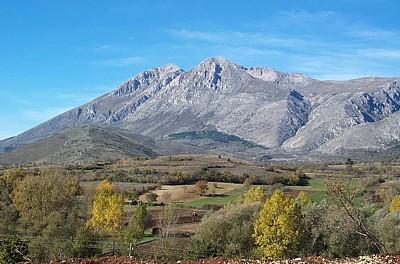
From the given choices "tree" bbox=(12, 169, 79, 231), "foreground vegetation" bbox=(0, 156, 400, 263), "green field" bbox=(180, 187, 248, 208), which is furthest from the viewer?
"green field" bbox=(180, 187, 248, 208)

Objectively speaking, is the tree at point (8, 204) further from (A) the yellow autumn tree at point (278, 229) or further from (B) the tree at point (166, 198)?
(B) the tree at point (166, 198)

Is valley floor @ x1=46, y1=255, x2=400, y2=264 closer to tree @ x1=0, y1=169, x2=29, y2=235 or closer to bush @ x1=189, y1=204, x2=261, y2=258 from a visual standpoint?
bush @ x1=189, y1=204, x2=261, y2=258

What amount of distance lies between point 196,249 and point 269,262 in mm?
42699

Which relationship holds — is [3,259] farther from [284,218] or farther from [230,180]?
[230,180]

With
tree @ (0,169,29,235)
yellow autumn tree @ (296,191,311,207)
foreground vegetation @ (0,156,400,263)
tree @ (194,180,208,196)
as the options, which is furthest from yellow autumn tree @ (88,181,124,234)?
tree @ (194,180,208,196)

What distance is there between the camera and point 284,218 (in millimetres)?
84125

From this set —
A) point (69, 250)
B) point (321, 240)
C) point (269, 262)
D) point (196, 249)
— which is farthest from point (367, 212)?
point (269, 262)

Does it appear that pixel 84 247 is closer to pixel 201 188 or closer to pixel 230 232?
pixel 230 232

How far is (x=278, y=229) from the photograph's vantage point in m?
83.9

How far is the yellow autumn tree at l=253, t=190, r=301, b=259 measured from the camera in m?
82.7

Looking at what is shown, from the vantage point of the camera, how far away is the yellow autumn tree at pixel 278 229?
271ft

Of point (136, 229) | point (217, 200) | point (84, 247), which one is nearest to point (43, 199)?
point (136, 229)

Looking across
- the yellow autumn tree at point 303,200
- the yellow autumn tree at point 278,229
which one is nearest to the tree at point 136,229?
the yellow autumn tree at point 278,229

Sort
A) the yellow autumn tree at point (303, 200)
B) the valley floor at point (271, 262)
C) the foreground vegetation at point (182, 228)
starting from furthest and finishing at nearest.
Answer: the yellow autumn tree at point (303, 200) → the foreground vegetation at point (182, 228) → the valley floor at point (271, 262)
